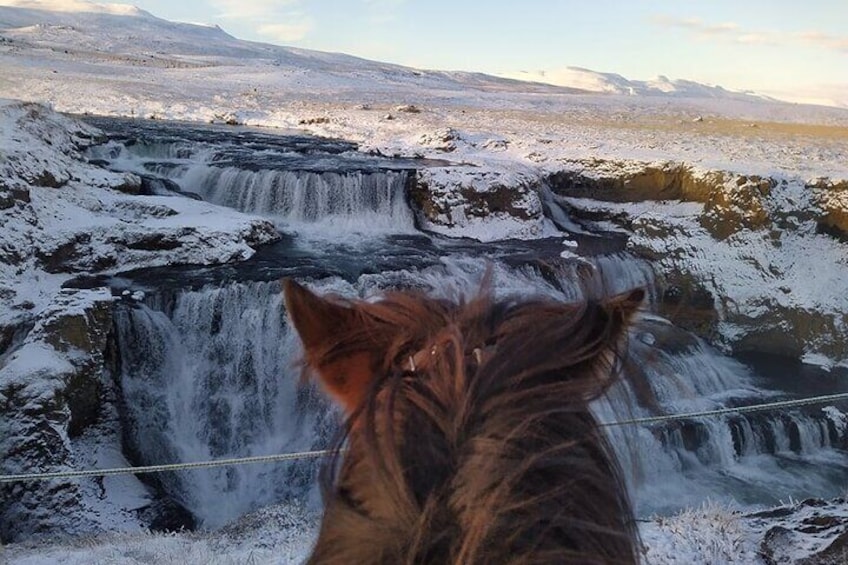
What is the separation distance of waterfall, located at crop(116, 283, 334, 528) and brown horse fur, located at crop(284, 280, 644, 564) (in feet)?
27.9

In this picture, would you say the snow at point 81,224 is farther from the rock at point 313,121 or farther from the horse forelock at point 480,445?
the rock at point 313,121

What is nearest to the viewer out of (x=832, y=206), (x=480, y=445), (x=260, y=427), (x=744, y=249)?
(x=480, y=445)

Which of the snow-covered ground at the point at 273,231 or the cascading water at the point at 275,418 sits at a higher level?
the snow-covered ground at the point at 273,231

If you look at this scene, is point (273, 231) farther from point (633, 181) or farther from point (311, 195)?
point (633, 181)

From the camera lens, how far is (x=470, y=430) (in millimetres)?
1022

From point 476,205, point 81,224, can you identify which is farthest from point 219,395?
point 476,205

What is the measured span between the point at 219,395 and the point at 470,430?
387 inches

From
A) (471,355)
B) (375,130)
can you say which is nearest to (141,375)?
(471,355)

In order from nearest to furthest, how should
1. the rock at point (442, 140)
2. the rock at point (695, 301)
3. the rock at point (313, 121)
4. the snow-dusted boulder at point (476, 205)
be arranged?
the rock at point (695, 301) → the snow-dusted boulder at point (476, 205) → the rock at point (442, 140) → the rock at point (313, 121)

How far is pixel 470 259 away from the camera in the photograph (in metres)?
13.3

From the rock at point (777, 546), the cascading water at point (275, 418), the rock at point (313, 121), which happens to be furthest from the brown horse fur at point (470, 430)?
the rock at point (313, 121)

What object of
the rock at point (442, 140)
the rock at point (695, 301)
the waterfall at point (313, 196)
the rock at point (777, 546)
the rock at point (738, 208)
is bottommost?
the rock at point (695, 301)

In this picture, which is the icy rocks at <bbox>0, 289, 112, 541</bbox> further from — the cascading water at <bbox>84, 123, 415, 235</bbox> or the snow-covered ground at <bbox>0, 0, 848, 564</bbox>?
the cascading water at <bbox>84, 123, 415, 235</bbox>

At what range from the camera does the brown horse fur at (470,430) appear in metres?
0.95
